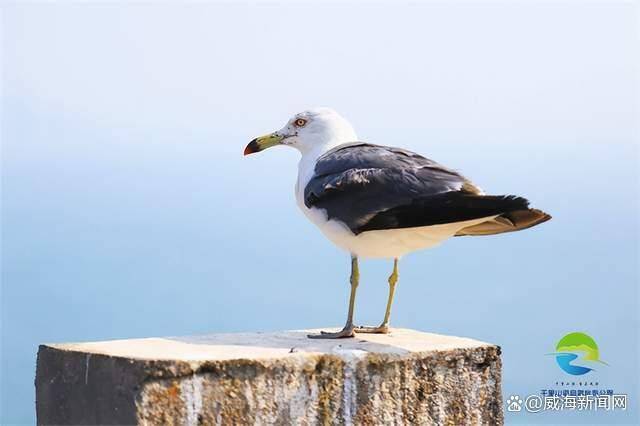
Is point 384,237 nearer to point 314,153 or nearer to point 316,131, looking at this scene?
point 314,153

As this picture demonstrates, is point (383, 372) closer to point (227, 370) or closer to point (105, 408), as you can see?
point (227, 370)

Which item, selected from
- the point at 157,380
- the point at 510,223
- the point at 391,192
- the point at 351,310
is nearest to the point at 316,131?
the point at 391,192

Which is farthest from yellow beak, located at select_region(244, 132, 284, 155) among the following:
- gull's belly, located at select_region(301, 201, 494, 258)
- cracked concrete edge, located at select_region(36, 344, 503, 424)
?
cracked concrete edge, located at select_region(36, 344, 503, 424)

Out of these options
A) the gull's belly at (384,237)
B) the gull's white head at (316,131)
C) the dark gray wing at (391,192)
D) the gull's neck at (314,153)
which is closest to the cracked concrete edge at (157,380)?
the gull's belly at (384,237)

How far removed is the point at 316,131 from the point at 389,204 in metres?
0.97

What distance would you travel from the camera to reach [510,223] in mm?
6363

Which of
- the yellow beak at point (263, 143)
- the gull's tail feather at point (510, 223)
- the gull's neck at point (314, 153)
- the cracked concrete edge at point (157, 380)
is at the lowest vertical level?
the cracked concrete edge at point (157, 380)

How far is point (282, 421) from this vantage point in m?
5.82

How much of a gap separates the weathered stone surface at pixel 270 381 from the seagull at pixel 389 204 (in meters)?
0.48

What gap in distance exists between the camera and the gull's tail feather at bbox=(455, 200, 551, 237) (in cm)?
619

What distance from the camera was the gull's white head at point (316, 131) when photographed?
6840 millimetres

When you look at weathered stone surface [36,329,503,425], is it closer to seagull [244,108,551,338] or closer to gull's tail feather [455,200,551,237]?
seagull [244,108,551,338]

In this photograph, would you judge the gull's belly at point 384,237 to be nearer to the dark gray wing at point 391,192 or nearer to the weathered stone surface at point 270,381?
the dark gray wing at point 391,192

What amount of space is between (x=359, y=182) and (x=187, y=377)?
1411 mm
